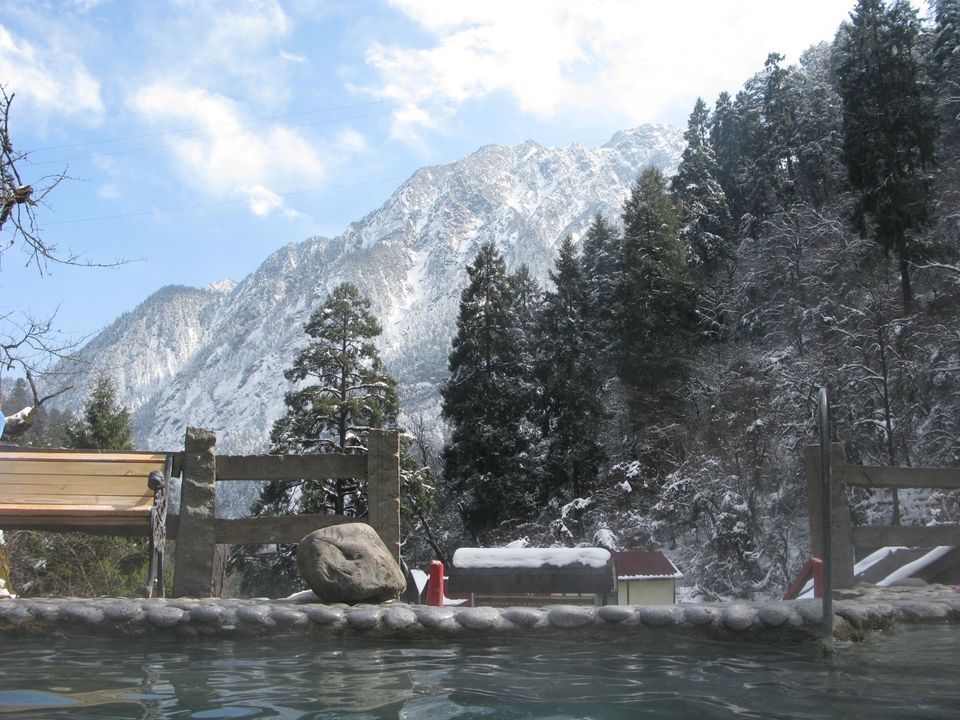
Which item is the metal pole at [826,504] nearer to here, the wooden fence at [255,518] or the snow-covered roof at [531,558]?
the wooden fence at [255,518]

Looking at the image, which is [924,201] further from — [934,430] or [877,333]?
[934,430]

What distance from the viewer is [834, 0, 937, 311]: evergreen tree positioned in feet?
84.9

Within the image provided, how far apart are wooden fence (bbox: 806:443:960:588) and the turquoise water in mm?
1785

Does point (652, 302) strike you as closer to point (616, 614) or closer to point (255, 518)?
point (255, 518)

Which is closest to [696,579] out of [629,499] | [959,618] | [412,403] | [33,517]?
[629,499]

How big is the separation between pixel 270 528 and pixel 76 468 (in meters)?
1.95

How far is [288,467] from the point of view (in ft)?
24.9

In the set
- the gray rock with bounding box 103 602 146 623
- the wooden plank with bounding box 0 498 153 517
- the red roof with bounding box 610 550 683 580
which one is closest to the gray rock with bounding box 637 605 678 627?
the gray rock with bounding box 103 602 146 623

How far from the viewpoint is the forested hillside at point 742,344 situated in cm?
2178

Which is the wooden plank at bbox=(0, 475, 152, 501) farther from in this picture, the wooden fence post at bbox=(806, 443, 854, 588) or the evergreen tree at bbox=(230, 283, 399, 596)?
the evergreen tree at bbox=(230, 283, 399, 596)

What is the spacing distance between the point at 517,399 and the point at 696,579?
11539 millimetres

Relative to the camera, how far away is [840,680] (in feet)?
15.1

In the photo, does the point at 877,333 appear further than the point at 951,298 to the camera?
No

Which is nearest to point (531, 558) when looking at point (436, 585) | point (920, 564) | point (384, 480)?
point (436, 585)
